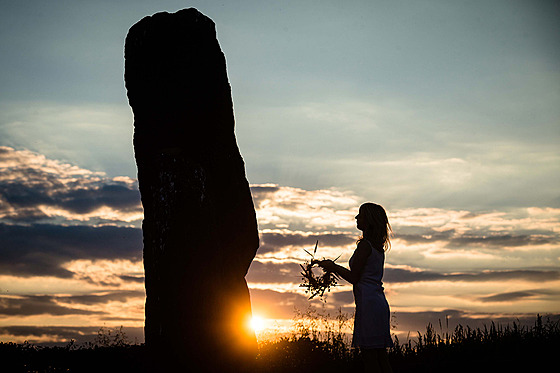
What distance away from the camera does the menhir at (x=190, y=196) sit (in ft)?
32.2

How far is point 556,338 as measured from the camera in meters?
14.0

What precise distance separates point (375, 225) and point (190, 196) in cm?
377

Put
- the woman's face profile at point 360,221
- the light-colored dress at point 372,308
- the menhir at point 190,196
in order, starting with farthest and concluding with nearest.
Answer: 1. the menhir at point 190,196
2. the woman's face profile at point 360,221
3. the light-colored dress at point 372,308

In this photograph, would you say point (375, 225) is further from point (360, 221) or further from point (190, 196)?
point (190, 196)

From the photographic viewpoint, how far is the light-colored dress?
7742mm

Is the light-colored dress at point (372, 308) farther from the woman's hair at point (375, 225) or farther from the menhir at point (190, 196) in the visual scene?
the menhir at point (190, 196)

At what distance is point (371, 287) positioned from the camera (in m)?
7.93

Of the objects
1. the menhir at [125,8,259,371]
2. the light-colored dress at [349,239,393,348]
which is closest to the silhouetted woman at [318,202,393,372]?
the light-colored dress at [349,239,393,348]

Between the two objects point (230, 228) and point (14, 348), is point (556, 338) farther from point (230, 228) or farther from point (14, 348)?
point (14, 348)

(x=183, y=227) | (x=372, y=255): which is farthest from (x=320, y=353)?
(x=372, y=255)

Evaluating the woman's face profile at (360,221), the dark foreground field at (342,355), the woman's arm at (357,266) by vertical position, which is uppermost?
the woman's face profile at (360,221)

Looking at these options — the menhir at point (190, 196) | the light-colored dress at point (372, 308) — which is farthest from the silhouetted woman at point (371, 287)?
the menhir at point (190, 196)

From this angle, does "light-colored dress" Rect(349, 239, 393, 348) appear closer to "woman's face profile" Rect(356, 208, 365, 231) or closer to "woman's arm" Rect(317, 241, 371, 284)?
"woman's arm" Rect(317, 241, 371, 284)

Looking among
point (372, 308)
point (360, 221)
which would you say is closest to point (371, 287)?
point (372, 308)
